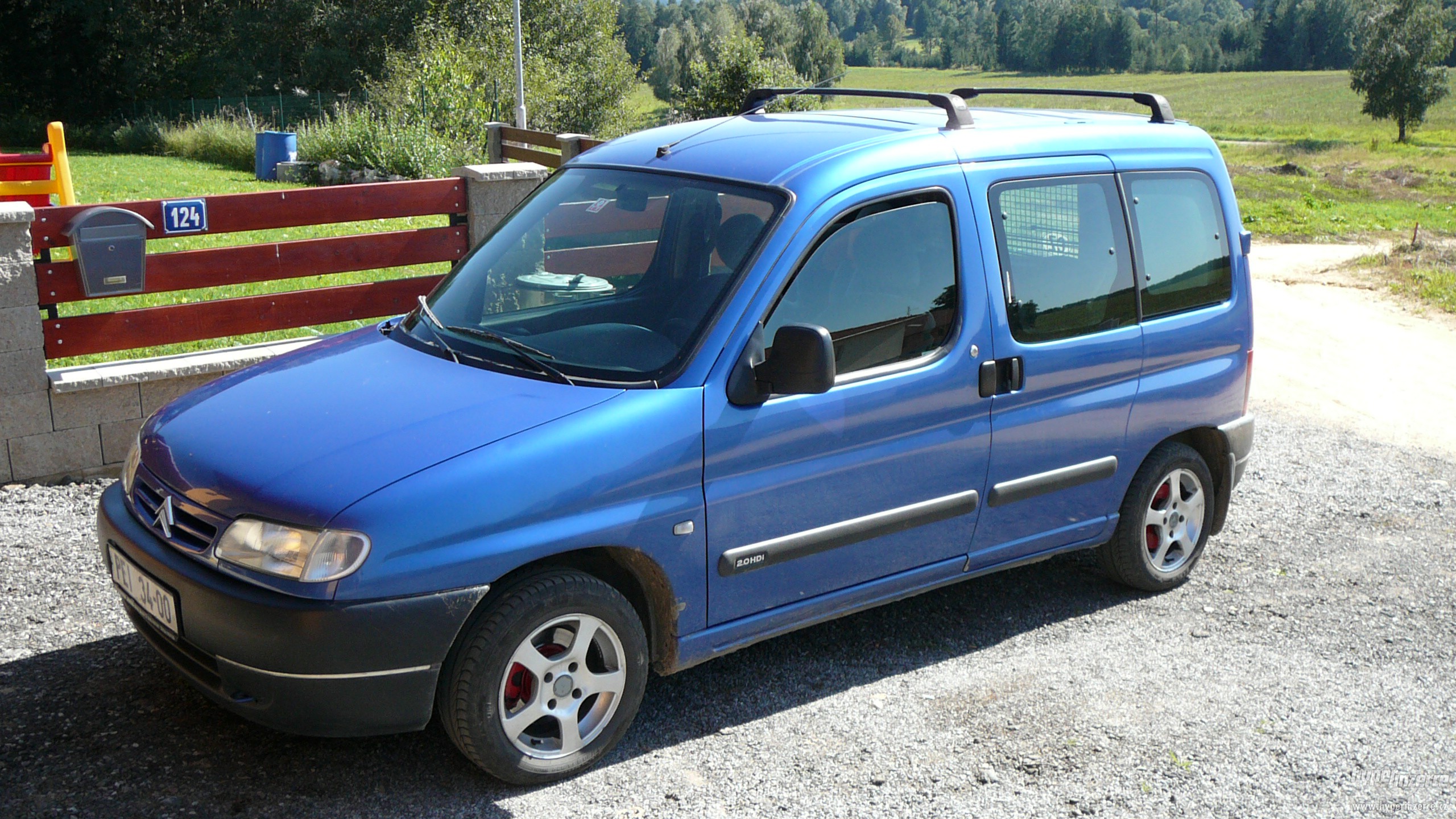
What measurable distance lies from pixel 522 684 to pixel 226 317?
163 inches

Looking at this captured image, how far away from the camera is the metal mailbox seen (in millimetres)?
6293

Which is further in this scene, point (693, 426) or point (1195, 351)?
point (1195, 351)

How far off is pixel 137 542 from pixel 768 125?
9.07 ft

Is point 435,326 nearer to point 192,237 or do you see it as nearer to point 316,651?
point 316,651

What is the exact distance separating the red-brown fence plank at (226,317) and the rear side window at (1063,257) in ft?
13.2

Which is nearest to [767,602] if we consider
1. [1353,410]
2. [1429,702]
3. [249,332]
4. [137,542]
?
[137,542]

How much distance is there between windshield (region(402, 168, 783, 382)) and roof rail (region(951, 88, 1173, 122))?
1.65 meters

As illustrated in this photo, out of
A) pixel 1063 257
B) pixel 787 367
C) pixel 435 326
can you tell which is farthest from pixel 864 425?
pixel 435 326

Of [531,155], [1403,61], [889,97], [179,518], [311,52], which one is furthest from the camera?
[1403,61]

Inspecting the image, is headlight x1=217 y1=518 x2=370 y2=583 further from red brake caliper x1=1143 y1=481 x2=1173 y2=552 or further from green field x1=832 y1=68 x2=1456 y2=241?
green field x1=832 y1=68 x2=1456 y2=241

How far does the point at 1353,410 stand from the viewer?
9734 millimetres

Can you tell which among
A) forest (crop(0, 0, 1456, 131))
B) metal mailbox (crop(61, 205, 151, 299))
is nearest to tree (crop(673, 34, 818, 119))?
forest (crop(0, 0, 1456, 131))

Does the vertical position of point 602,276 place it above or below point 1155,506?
above

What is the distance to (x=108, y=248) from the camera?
6.34 metres
